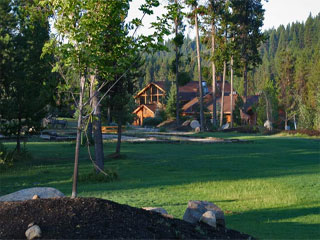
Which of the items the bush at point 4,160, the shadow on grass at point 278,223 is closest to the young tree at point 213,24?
the bush at point 4,160

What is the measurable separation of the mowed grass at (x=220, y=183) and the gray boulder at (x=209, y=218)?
1.07m

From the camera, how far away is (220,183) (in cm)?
1320

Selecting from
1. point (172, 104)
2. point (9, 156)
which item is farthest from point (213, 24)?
point (9, 156)

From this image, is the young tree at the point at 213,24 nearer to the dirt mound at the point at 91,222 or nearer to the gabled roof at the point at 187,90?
the gabled roof at the point at 187,90

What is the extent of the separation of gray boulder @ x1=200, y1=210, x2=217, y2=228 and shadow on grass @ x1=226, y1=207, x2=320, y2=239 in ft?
3.15

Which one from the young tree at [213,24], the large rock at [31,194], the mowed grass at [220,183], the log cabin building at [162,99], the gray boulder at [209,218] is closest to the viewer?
the gray boulder at [209,218]

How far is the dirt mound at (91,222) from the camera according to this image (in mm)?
5547

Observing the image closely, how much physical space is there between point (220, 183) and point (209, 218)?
6.57 metres

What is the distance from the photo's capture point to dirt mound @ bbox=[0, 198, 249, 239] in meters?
5.55

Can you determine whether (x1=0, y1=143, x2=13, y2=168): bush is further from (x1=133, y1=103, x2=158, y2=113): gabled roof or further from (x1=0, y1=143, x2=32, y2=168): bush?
(x1=133, y1=103, x2=158, y2=113): gabled roof

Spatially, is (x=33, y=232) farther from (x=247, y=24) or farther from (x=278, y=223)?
(x=247, y=24)

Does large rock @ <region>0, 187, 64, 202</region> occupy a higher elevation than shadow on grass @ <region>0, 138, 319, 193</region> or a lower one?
higher

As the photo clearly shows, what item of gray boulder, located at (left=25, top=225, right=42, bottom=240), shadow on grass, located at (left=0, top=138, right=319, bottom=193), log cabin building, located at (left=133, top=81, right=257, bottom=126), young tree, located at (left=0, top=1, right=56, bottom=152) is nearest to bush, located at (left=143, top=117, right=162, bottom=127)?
log cabin building, located at (left=133, top=81, right=257, bottom=126)

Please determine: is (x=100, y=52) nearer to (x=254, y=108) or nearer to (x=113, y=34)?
(x=113, y=34)
